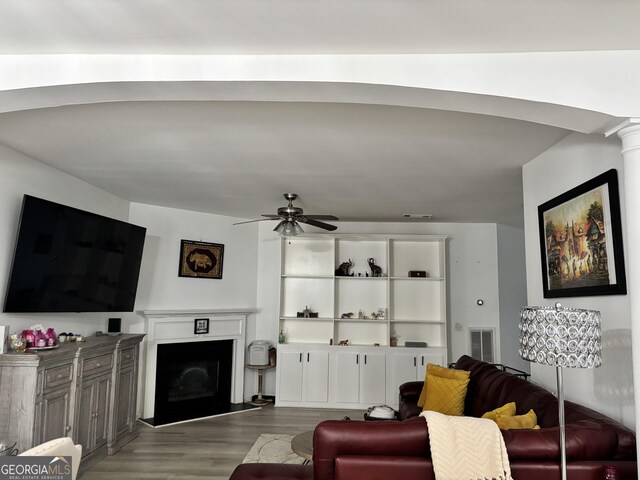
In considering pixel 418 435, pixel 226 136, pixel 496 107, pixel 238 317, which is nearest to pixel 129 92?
pixel 226 136

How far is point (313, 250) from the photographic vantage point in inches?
274

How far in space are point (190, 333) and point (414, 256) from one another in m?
3.45

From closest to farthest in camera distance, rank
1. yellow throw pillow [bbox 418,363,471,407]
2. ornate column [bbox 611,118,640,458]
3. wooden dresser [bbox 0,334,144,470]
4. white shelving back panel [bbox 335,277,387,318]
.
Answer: ornate column [bbox 611,118,640,458], wooden dresser [bbox 0,334,144,470], yellow throw pillow [bbox 418,363,471,407], white shelving back panel [bbox 335,277,387,318]

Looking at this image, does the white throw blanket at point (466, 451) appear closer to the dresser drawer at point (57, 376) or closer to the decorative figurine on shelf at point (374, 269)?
the dresser drawer at point (57, 376)

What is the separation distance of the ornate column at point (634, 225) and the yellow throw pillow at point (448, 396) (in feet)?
7.36

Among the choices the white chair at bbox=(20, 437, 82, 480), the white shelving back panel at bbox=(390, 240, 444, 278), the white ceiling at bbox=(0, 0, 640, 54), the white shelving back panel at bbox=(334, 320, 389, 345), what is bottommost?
the white chair at bbox=(20, 437, 82, 480)

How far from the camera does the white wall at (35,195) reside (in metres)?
3.76

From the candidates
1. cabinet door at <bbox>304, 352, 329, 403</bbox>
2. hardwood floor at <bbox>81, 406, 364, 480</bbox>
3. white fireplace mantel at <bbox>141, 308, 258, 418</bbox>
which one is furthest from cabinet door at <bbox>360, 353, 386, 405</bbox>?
white fireplace mantel at <bbox>141, 308, 258, 418</bbox>

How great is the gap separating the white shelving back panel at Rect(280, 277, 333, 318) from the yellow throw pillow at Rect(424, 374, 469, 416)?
2832mm

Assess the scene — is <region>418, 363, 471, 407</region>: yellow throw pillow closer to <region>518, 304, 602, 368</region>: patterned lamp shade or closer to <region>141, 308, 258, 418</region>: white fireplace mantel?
<region>518, 304, 602, 368</region>: patterned lamp shade

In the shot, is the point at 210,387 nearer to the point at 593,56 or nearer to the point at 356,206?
the point at 356,206

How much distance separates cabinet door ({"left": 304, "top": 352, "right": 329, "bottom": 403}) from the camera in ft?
20.9

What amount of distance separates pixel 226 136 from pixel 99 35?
1415 mm

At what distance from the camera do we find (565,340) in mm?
2023
